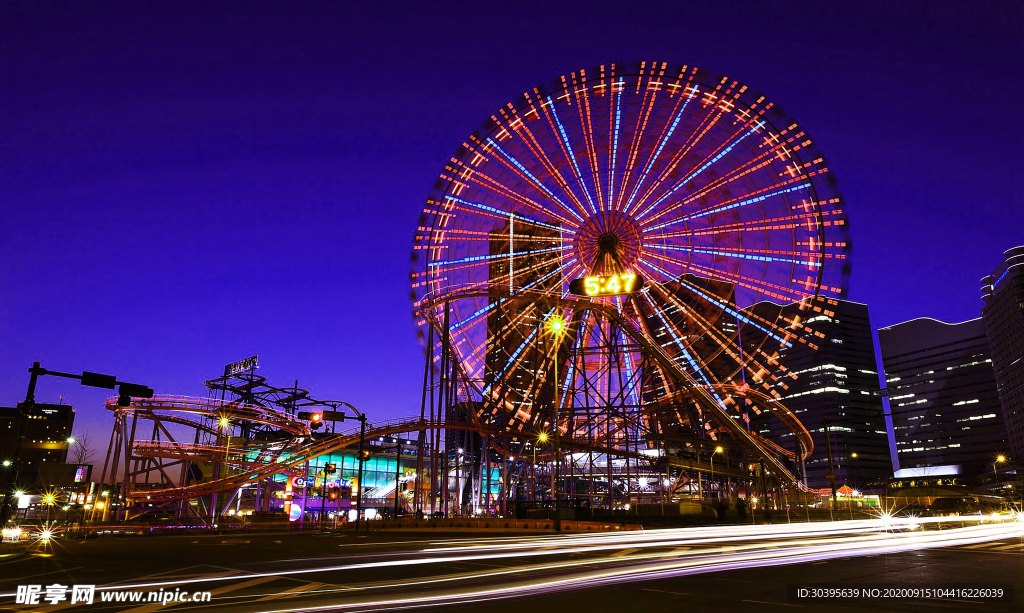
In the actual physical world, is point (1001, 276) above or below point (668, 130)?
above

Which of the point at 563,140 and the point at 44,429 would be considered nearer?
the point at 563,140

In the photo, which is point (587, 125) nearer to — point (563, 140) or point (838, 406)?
point (563, 140)

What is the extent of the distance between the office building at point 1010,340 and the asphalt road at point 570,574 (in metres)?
152

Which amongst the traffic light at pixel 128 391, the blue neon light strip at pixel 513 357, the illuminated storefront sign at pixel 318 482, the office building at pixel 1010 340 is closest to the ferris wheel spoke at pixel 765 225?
the blue neon light strip at pixel 513 357

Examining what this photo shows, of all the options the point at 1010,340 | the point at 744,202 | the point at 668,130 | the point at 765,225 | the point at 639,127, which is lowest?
the point at 765,225

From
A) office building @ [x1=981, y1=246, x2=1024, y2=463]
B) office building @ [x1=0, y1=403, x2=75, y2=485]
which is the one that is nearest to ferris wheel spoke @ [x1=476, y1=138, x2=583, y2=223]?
office building @ [x1=0, y1=403, x2=75, y2=485]

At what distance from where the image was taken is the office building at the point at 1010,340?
462ft

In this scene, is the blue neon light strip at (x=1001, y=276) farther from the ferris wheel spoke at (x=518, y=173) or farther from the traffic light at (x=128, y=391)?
the traffic light at (x=128, y=391)

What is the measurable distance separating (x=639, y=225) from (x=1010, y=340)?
15048 centimetres

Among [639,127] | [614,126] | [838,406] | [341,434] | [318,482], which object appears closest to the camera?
[639,127]

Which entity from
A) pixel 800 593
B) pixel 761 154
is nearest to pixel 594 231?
pixel 761 154

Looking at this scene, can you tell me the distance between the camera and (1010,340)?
148875 mm

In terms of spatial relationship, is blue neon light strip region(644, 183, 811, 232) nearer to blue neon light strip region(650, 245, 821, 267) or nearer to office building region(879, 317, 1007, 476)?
blue neon light strip region(650, 245, 821, 267)

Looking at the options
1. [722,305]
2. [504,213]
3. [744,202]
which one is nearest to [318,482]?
[504,213]
